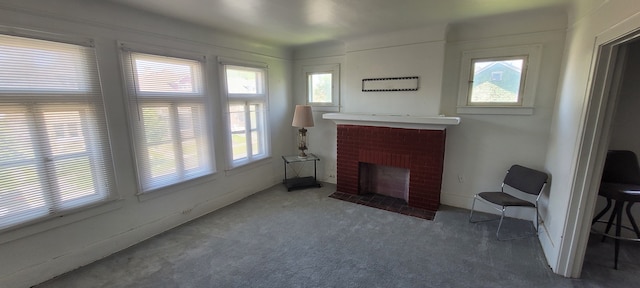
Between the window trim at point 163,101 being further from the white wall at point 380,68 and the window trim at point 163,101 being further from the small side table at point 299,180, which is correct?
the white wall at point 380,68

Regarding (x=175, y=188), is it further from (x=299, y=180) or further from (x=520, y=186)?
(x=520, y=186)

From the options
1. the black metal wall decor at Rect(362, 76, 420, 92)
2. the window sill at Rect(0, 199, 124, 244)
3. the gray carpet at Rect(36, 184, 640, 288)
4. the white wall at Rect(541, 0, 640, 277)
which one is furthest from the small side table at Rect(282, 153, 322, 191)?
the white wall at Rect(541, 0, 640, 277)

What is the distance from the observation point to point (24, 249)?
2.00m

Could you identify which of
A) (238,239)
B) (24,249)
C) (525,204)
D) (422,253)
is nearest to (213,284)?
(238,239)

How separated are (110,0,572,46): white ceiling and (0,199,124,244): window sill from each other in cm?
191

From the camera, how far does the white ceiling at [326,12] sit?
2305 mm

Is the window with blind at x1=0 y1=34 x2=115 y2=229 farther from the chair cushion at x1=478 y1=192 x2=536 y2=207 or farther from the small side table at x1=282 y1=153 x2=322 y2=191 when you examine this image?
the chair cushion at x1=478 y1=192 x2=536 y2=207

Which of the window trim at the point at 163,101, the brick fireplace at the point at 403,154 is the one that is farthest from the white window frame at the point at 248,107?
the brick fireplace at the point at 403,154

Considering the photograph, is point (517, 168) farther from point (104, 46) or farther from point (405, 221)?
point (104, 46)

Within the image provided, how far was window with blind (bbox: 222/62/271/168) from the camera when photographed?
355cm

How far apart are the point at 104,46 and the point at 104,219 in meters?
1.63

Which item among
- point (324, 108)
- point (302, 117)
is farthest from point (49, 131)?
point (324, 108)

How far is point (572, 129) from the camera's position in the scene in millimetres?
2127

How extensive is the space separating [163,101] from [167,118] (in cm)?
19
